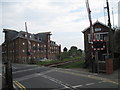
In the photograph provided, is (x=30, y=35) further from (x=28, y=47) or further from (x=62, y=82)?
(x=62, y=82)

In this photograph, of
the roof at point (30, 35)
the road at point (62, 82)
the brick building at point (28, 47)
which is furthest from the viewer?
the roof at point (30, 35)

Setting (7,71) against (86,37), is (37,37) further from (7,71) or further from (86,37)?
(7,71)

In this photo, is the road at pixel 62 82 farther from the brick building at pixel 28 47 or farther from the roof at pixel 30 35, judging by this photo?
the roof at pixel 30 35

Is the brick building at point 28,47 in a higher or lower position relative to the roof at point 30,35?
lower

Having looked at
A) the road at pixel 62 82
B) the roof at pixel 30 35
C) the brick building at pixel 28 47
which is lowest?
the road at pixel 62 82

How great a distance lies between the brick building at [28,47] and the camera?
199 ft

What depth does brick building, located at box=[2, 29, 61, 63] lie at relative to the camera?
60625mm

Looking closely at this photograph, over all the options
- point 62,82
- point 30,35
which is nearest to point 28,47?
point 30,35

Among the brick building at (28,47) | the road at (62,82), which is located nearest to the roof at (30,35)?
the brick building at (28,47)

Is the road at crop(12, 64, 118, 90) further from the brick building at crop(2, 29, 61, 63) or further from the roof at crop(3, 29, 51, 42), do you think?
the roof at crop(3, 29, 51, 42)

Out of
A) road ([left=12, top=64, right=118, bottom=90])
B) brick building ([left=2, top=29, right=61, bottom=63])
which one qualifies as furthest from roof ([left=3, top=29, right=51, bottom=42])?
road ([left=12, top=64, right=118, bottom=90])

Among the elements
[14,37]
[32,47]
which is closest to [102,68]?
[32,47]

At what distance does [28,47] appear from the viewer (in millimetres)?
59688

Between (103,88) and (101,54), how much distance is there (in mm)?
21907
